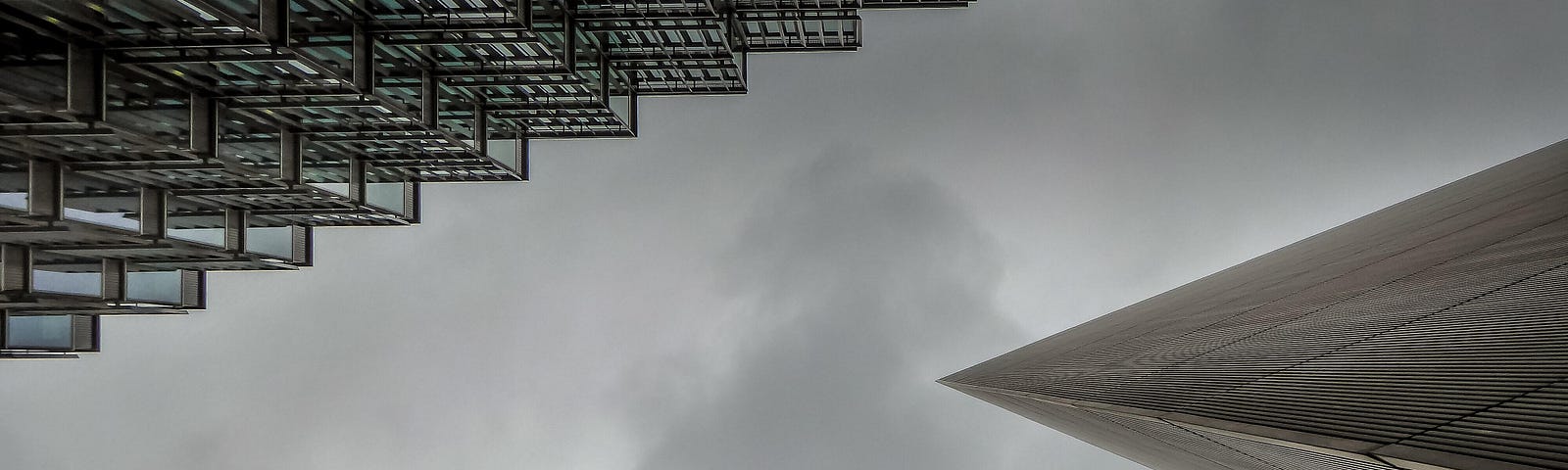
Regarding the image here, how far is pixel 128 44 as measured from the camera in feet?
61.9

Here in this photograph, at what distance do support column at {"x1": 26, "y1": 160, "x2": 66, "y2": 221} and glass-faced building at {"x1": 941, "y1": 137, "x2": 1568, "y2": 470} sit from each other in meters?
27.9

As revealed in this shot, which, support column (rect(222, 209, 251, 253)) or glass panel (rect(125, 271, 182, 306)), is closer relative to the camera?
support column (rect(222, 209, 251, 253))

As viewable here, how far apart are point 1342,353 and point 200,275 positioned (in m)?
43.0

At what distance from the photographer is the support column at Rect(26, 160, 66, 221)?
2227 centimetres

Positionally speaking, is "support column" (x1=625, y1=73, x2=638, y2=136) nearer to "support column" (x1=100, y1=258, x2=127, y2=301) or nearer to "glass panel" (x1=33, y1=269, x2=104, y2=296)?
"support column" (x1=100, y1=258, x2=127, y2=301)

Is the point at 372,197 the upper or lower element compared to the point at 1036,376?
upper

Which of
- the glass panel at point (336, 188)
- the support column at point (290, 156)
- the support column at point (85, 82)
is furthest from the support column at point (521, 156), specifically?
the support column at point (85, 82)

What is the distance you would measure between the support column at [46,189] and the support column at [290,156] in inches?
217

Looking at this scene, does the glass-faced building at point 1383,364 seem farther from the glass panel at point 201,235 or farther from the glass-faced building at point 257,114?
the glass panel at point 201,235

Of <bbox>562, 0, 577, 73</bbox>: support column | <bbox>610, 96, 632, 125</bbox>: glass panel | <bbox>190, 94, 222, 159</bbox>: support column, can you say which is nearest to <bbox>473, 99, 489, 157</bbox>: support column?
<bbox>562, 0, 577, 73</bbox>: support column

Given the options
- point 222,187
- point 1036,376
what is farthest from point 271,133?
point 1036,376

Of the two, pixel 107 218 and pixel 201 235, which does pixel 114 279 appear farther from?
pixel 107 218

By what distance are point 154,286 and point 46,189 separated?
39.7 feet

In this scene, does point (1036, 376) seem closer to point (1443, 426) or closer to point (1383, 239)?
point (1383, 239)
